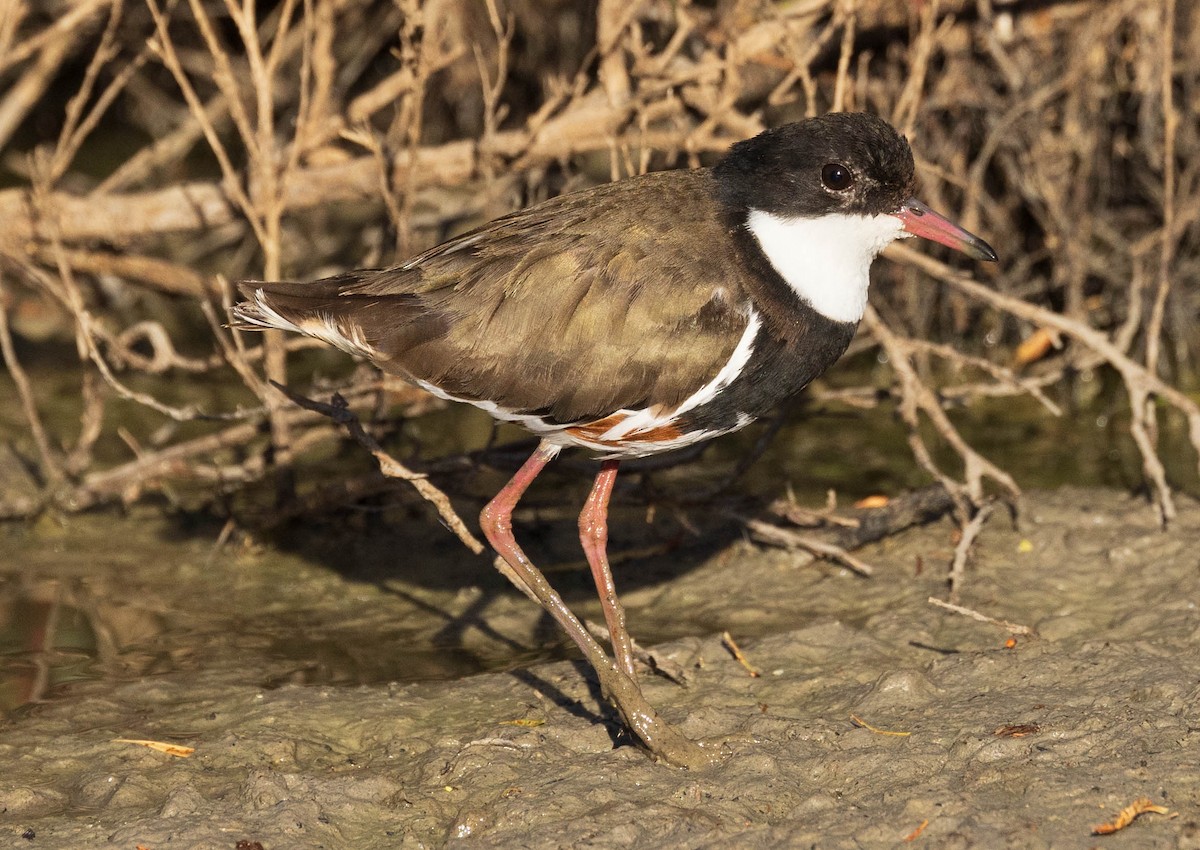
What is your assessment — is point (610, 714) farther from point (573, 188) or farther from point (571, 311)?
point (573, 188)

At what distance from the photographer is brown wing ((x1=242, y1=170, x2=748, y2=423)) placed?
16.3 feet

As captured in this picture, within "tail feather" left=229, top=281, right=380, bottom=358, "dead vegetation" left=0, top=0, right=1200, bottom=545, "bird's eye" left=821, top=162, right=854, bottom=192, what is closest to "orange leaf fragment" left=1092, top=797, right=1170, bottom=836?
"bird's eye" left=821, top=162, right=854, bottom=192

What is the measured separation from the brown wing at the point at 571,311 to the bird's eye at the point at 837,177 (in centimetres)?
39

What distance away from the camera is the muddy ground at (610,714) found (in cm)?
431

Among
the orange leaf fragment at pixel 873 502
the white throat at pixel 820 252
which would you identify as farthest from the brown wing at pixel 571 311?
the orange leaf fragment at pixel 873 502

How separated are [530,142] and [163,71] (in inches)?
233

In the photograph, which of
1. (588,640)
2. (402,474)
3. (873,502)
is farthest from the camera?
(873,502)

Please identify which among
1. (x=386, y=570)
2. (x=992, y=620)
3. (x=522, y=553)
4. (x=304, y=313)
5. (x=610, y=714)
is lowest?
(x=386, y=570)

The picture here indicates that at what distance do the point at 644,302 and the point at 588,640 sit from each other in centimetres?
115

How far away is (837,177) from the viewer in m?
5.14

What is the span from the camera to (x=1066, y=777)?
4324 millimetres

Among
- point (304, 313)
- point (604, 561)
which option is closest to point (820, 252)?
point (604, 561)

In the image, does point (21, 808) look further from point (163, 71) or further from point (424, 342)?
point (163, 71)

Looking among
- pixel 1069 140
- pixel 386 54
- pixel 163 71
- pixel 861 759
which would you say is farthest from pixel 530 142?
pixel 163 71
